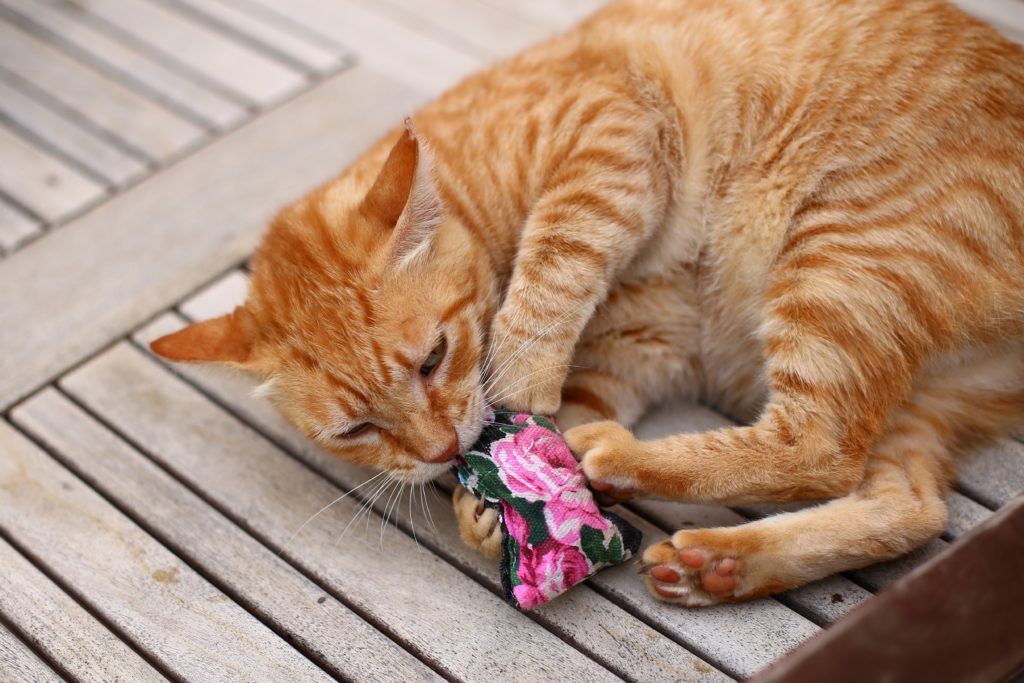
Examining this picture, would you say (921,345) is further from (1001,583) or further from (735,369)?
(1001,583)

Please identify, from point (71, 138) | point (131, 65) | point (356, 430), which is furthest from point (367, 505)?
point (131, 65)

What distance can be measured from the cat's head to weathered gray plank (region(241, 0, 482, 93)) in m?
1.42

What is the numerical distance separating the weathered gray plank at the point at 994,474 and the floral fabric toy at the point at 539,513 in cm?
70

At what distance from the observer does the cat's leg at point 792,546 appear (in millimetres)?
1735

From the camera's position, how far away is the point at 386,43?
3318mm

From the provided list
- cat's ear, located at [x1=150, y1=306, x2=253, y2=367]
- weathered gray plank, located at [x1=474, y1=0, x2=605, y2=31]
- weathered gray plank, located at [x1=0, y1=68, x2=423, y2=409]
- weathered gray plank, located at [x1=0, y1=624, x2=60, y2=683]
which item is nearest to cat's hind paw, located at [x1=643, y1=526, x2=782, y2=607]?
cat's ear, located at [x1=150, y1=306, x2=253, y2=367]

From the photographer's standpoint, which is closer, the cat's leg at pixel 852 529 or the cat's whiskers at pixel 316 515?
the cat's leg at pixel 852 529

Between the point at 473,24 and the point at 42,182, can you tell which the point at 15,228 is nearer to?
the point at 42,182

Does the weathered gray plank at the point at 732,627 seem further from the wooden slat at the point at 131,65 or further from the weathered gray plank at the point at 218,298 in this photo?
the wooden slat at the point at 131,65

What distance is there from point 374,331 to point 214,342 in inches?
13.6

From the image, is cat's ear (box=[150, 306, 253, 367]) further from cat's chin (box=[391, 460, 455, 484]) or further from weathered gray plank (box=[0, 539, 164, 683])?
weathered gray plank (box=[0, 539, 164, 683])

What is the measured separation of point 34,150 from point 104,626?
69.8 inches

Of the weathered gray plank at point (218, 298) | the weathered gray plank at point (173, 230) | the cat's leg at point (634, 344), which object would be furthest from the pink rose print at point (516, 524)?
the weathered gray plank at point (173, 230)

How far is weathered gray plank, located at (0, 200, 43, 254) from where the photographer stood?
107 inches
